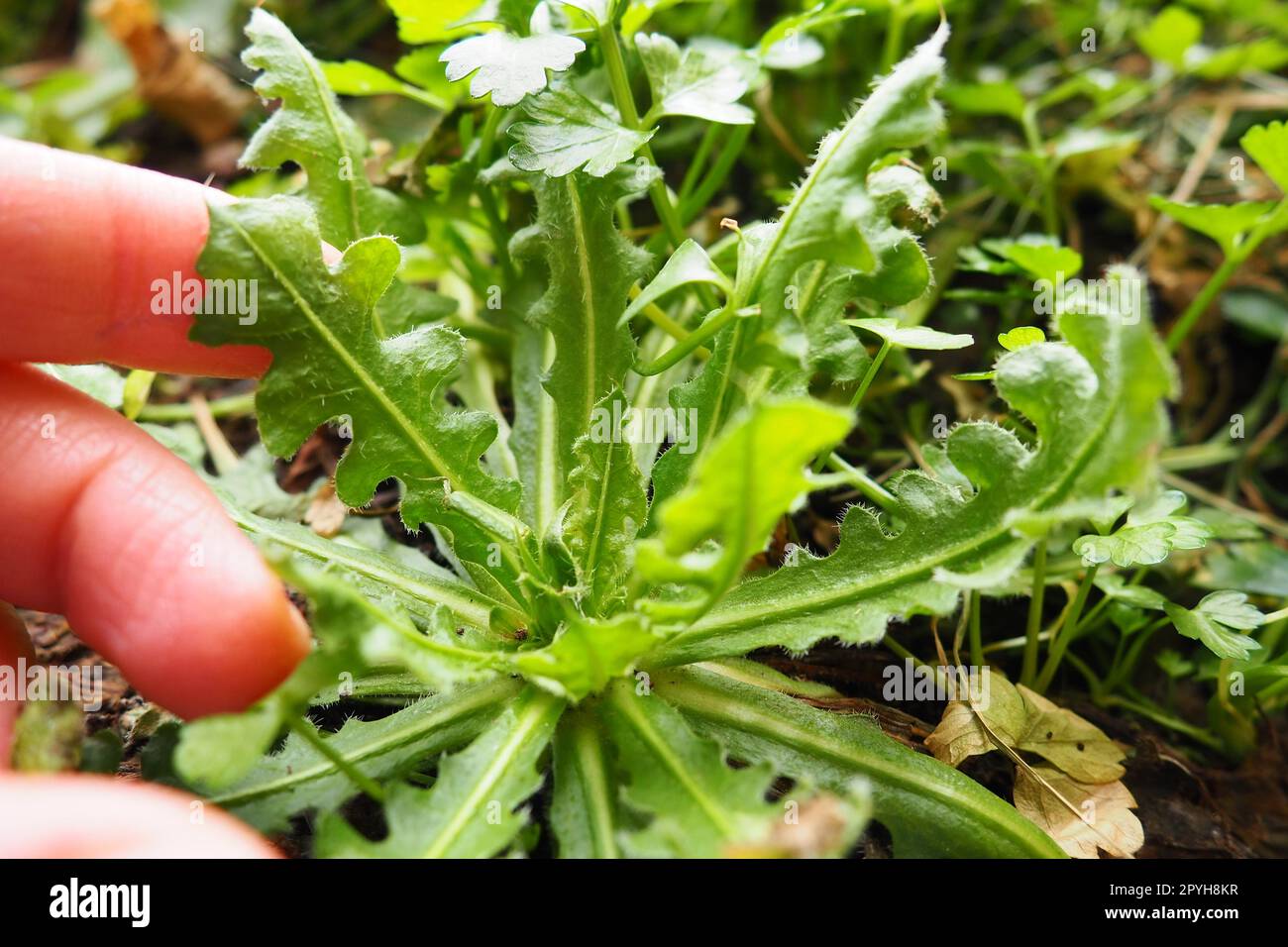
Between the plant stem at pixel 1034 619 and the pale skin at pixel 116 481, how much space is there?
2.99 ft

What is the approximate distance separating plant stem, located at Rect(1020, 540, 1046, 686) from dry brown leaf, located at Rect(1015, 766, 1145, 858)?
15 cm

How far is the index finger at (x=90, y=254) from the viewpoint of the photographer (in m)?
1.11

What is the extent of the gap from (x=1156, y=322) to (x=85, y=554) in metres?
1.98

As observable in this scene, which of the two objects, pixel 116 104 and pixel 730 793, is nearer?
pixel 730 793

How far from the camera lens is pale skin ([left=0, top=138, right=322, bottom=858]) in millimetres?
998

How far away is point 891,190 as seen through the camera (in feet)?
4.04

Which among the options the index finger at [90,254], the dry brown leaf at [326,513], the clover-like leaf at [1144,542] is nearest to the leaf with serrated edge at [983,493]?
the clover-like leaf at [1144,542]

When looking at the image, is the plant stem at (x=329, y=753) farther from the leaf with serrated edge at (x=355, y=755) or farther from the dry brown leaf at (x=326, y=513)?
the dry brown leaf at (x=326, y=513)

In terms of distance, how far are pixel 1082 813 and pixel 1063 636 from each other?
0.79 ft

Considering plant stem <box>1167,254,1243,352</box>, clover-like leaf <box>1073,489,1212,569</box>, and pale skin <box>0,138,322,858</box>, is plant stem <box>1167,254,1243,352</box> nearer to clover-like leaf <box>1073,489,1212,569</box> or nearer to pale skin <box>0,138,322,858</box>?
clover-like leaf <box>1073,489,1212,569</box>
